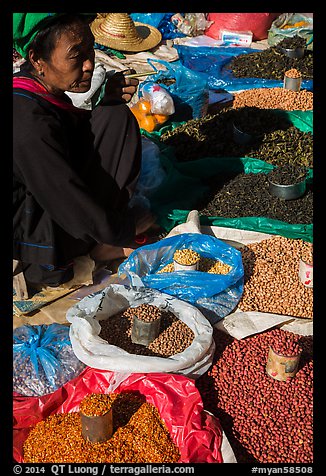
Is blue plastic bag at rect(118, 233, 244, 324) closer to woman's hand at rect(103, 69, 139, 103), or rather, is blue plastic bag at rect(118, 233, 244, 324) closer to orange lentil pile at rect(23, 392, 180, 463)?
orange lentil pile at rect(23, 392, 180, 463)

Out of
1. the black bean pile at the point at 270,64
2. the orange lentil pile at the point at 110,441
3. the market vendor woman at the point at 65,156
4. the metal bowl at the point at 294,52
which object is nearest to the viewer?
the orange lentil pile at the point at 110,441

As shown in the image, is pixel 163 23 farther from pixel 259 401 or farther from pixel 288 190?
pixel 259 401

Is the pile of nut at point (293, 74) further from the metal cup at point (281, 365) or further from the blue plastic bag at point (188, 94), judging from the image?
the metal cup at point (281, 365)

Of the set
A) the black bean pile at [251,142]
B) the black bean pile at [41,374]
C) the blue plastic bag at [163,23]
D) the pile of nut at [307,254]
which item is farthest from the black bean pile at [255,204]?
the blue plastic bag at [163,23]

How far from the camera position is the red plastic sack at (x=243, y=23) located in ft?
20.3

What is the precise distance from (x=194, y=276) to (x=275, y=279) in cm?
50

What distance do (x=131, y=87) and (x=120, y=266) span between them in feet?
3.28

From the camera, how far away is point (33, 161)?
Answer: 2.49m

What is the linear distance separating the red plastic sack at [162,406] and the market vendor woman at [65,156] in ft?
2.19

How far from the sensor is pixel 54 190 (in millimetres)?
2594

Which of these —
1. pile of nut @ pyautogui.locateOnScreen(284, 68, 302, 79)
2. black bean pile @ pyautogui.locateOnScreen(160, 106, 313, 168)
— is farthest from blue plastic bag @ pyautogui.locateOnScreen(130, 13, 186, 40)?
black bean pile @ pyautogui.locateOnScreen(160, 106, 313, 168)

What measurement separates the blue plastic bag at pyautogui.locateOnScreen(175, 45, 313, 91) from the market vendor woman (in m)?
2.09

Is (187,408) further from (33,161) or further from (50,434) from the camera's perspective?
(33,161)
